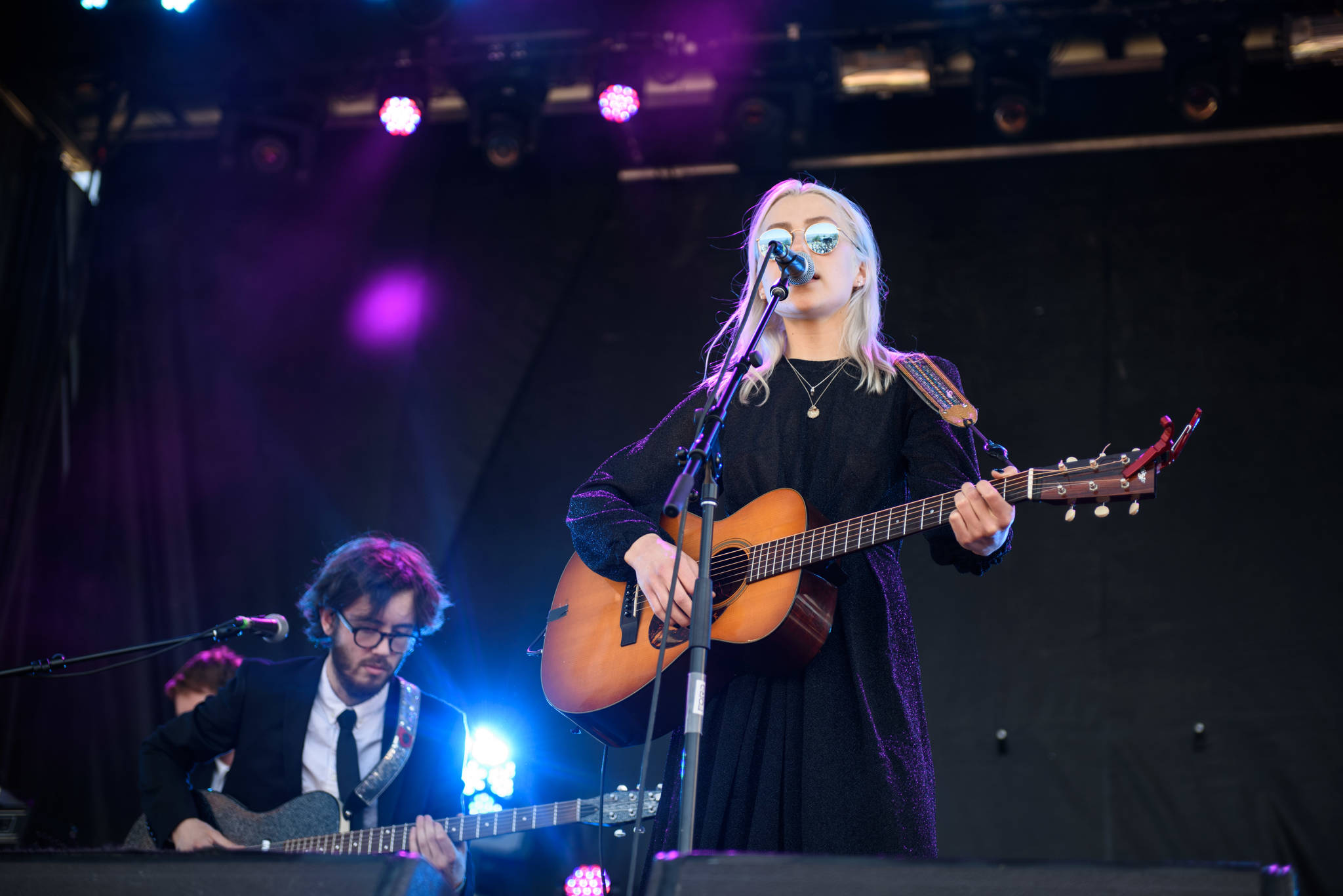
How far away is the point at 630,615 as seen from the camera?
10.5 ft

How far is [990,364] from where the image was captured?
581cm

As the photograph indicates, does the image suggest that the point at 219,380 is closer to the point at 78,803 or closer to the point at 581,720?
the point at 78,803

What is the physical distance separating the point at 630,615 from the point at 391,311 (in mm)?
3641

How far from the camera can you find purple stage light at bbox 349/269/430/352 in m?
6.34

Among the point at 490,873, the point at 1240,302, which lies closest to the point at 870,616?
the point at 490,873

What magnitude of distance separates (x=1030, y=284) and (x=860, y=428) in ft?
10.5

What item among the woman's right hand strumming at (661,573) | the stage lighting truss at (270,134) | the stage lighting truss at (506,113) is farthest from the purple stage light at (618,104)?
the woman's right hand strumming at (661,573)

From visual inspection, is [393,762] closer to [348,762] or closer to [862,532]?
[348,762]

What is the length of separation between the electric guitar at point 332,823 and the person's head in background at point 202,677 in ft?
4.56

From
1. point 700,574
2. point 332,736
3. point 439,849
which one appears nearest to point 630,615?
point 700,574

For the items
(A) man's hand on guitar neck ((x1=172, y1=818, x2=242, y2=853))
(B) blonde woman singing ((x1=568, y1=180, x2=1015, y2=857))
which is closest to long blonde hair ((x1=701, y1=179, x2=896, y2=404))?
(B) blonde woman singing ((x1=568, y1=180, x2=1015, y2=857))

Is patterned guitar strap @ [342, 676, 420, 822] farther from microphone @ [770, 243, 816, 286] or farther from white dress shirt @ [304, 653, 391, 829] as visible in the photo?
microphone @ [770, 243, 816, 286]

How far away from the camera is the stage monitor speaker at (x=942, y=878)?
5.43 ft

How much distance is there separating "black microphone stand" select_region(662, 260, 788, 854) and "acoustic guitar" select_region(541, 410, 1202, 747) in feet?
1.11
